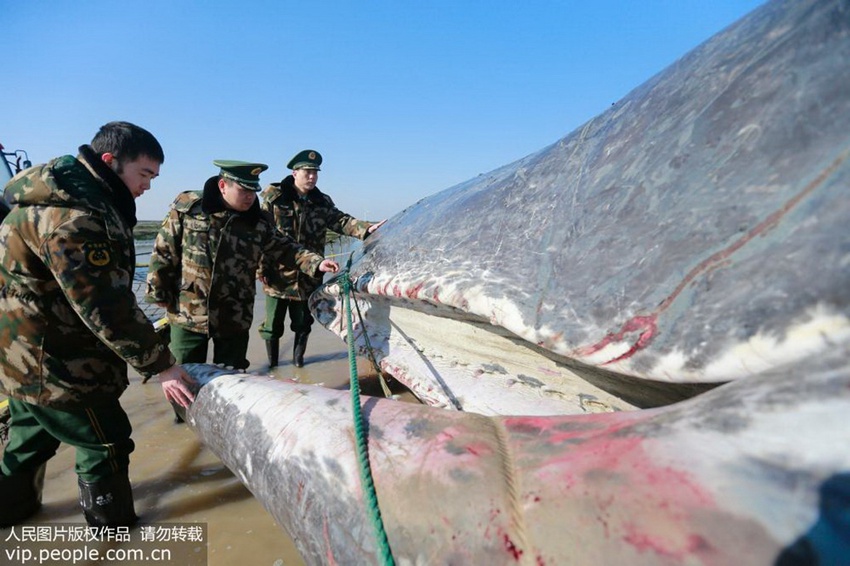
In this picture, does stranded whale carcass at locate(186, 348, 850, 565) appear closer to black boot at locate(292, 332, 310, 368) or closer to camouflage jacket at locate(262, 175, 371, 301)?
camouflage jacket at locate(262, 175, 371, 301)

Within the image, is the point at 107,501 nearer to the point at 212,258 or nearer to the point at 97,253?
the point at 97,253

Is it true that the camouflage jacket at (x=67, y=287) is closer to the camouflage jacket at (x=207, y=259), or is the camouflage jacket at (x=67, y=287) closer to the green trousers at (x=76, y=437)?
the green trousers at (x=76, y=437)

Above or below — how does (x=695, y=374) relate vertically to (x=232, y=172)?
below

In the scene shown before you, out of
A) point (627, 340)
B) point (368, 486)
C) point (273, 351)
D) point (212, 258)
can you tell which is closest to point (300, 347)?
point (273, 351)

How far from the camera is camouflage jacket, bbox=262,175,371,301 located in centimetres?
456

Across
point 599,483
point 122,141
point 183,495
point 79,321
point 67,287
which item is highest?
point 122,141

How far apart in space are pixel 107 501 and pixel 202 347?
1348 millimetres

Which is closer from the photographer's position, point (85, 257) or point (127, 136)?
point (85, 257)

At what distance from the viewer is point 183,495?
8.30ft

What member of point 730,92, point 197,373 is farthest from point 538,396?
point 197,373

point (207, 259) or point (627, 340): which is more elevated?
point (207, 259)

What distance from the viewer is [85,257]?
5.85 feet

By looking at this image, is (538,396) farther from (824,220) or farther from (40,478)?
(40,478)

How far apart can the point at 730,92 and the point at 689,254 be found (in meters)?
0.57
